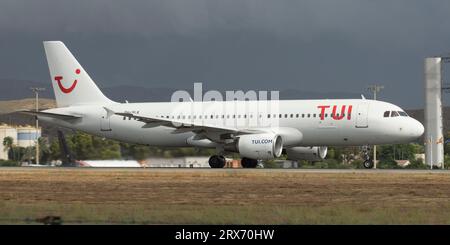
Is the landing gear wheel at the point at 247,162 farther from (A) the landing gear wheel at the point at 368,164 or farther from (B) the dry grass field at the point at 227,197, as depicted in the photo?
(B) the dry grass field at the point at 227,197

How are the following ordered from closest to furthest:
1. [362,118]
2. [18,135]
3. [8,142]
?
[362,118]
[8,142]
[18,135]

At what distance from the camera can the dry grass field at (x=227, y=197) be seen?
2186cm

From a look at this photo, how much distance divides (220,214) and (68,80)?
116 feet

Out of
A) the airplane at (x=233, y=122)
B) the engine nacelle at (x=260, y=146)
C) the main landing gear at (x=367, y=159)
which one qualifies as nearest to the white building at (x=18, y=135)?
the airplane at (x=233, y=122)

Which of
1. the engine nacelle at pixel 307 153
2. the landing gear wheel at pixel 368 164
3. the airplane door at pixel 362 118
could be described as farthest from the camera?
the engine nacelle at pixel 307 153

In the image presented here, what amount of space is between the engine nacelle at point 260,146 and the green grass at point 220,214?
832 inches

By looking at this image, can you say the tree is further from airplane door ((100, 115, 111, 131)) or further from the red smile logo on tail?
airplane door ((100, 115, 111, 131))

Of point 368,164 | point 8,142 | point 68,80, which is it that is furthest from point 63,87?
point 8,142

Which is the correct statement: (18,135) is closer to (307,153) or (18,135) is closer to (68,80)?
(68,80)

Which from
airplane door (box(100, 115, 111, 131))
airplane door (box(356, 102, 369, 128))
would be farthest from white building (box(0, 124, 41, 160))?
airplane door (box(356, 102, 369, 128))

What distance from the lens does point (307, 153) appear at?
52.3 meters

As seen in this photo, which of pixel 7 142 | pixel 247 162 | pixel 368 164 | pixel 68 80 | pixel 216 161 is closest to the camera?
pixel 368 164
